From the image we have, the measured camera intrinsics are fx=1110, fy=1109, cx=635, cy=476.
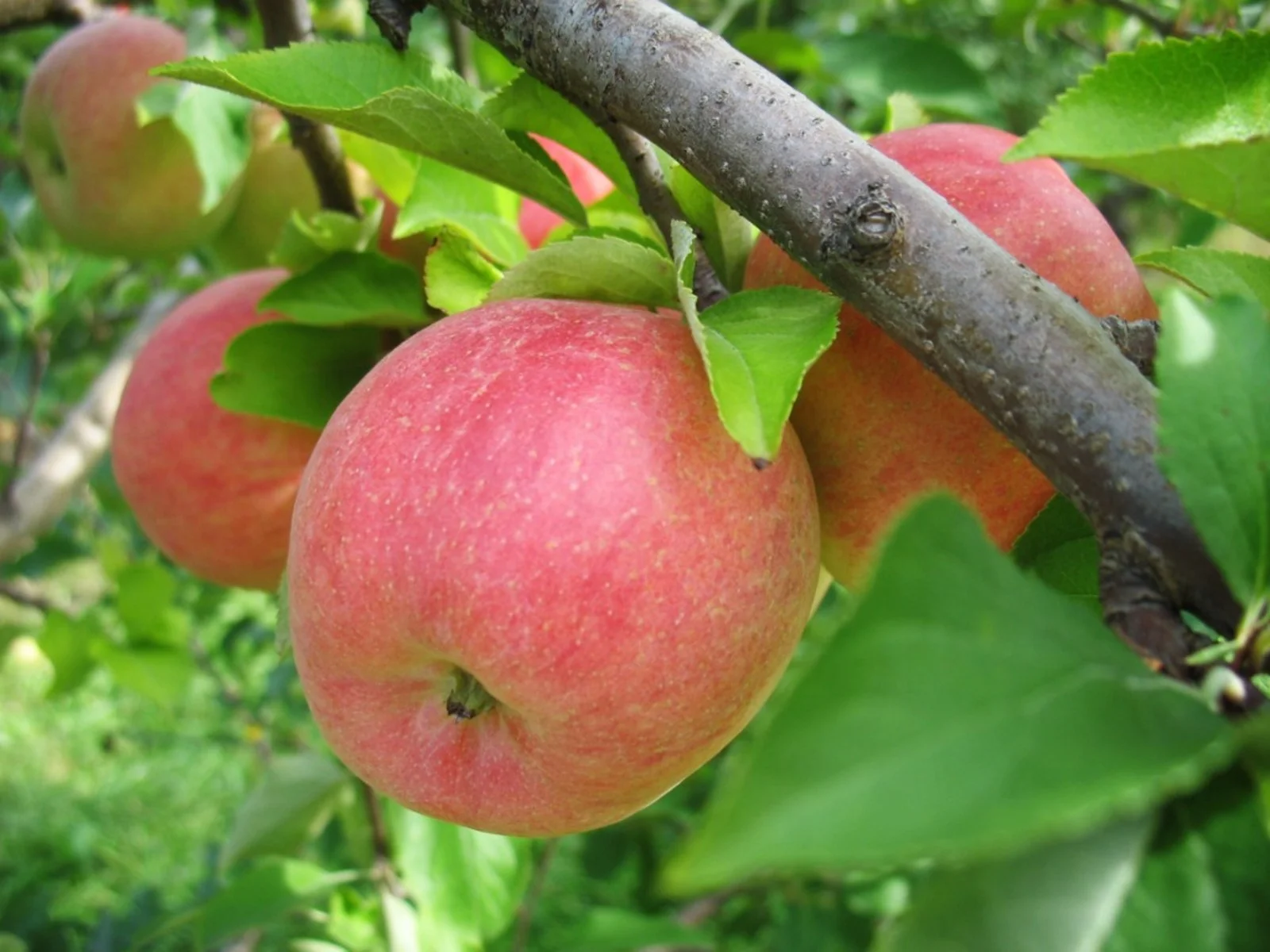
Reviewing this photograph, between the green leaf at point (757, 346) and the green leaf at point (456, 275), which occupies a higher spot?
the green leaf at point (757, 346)

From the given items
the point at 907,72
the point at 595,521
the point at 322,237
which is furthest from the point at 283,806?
the point at 907,72

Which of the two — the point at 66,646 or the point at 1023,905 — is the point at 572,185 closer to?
the point at 1023,905

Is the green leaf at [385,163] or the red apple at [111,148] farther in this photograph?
the red apple at [111,148]

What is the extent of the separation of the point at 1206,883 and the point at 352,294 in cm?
79

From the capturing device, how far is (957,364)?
1.95 ft

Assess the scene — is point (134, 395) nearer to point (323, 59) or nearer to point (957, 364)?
point (323, 59)

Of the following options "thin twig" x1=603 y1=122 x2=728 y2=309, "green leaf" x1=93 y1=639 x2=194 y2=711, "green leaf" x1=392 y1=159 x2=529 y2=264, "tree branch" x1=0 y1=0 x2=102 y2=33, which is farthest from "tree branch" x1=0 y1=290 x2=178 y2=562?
"thin twig" x1=603 y1=122 x2=728 y2=309

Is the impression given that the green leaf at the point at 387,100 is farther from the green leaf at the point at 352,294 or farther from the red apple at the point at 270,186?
the red apple at the point at 270,186

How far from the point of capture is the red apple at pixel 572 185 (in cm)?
108

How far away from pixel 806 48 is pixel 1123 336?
1113mm

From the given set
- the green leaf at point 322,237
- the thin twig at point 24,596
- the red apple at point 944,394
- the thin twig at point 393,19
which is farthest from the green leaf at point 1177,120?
the thin twig at point 24,596

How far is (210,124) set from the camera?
130cm

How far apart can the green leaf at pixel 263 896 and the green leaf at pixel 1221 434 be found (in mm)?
1161

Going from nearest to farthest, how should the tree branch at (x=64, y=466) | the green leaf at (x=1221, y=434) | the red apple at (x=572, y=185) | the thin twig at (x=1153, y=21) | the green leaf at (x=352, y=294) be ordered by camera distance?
the green leaf at (x=1221, y=434)
the green leaf at (x=352, y=294)
the red apple at (x=572, y=185)
the thin twig at (x=1153, y=21)
the tree branch at (x=64, y=466)
